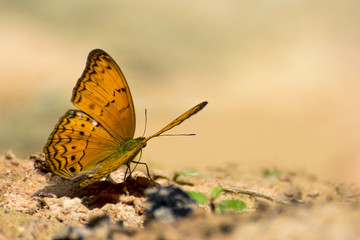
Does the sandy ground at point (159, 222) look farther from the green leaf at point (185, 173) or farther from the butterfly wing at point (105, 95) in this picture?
the butterfly wing at point (105, 95)

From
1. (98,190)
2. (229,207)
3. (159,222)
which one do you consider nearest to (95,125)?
(98,190)

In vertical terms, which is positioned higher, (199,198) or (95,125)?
(95,125)

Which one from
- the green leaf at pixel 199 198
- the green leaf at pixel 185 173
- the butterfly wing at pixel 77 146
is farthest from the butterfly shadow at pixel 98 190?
the green leaf at pixel 199 198

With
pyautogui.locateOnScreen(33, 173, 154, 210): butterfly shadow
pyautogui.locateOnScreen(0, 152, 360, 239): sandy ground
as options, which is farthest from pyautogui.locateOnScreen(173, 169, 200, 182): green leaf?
pyautogui.locateOnScreen(33, 173, 154, 210): butterfly shadow

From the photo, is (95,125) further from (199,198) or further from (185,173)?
(199,198)

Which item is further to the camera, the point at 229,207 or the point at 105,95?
the point at 105,95

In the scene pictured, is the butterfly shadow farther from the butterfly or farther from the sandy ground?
the butterfly

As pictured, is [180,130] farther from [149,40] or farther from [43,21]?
[43,21]

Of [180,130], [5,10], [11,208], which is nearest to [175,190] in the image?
[11,208]

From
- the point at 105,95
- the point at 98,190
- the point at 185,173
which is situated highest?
the point at 105,95
